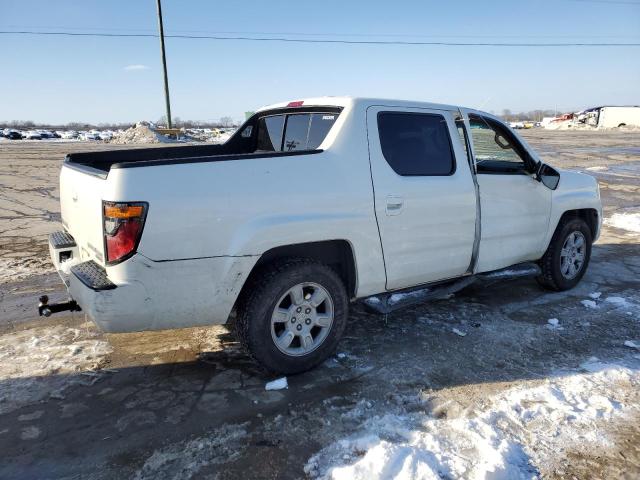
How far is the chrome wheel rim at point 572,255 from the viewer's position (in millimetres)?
5344

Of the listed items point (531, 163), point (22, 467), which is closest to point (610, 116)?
point (531, 163)

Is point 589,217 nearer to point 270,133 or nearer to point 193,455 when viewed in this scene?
point 270,133

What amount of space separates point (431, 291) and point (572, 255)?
7.21 feet

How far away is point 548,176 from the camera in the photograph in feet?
16.0

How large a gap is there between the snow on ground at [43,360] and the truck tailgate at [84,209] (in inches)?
33.6

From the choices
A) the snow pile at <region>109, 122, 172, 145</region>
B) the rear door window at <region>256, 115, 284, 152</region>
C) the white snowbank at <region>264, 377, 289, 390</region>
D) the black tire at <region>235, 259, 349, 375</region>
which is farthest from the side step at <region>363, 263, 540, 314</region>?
the snow pile at <region>109, 122, 172, 145</region>

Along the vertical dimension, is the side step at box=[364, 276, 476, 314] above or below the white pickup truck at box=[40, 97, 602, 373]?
below

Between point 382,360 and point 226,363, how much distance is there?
1.22 metres

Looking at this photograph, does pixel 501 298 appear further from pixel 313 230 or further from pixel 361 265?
pixel 313 230

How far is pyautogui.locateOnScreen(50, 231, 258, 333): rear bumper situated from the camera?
2936 mm

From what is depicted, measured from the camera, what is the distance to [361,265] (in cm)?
364

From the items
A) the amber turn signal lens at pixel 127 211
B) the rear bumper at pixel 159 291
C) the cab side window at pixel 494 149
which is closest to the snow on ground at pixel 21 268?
the rear bumper at pixel 159 291

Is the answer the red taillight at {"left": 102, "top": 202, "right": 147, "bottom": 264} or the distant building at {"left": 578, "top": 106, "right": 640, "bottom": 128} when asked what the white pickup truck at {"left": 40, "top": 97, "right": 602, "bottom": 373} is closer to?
the red taillight at {"left": 102, "top": 202, "right": 147, "bottom": 264}

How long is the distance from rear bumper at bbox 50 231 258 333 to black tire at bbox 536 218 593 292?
3.55 metres
